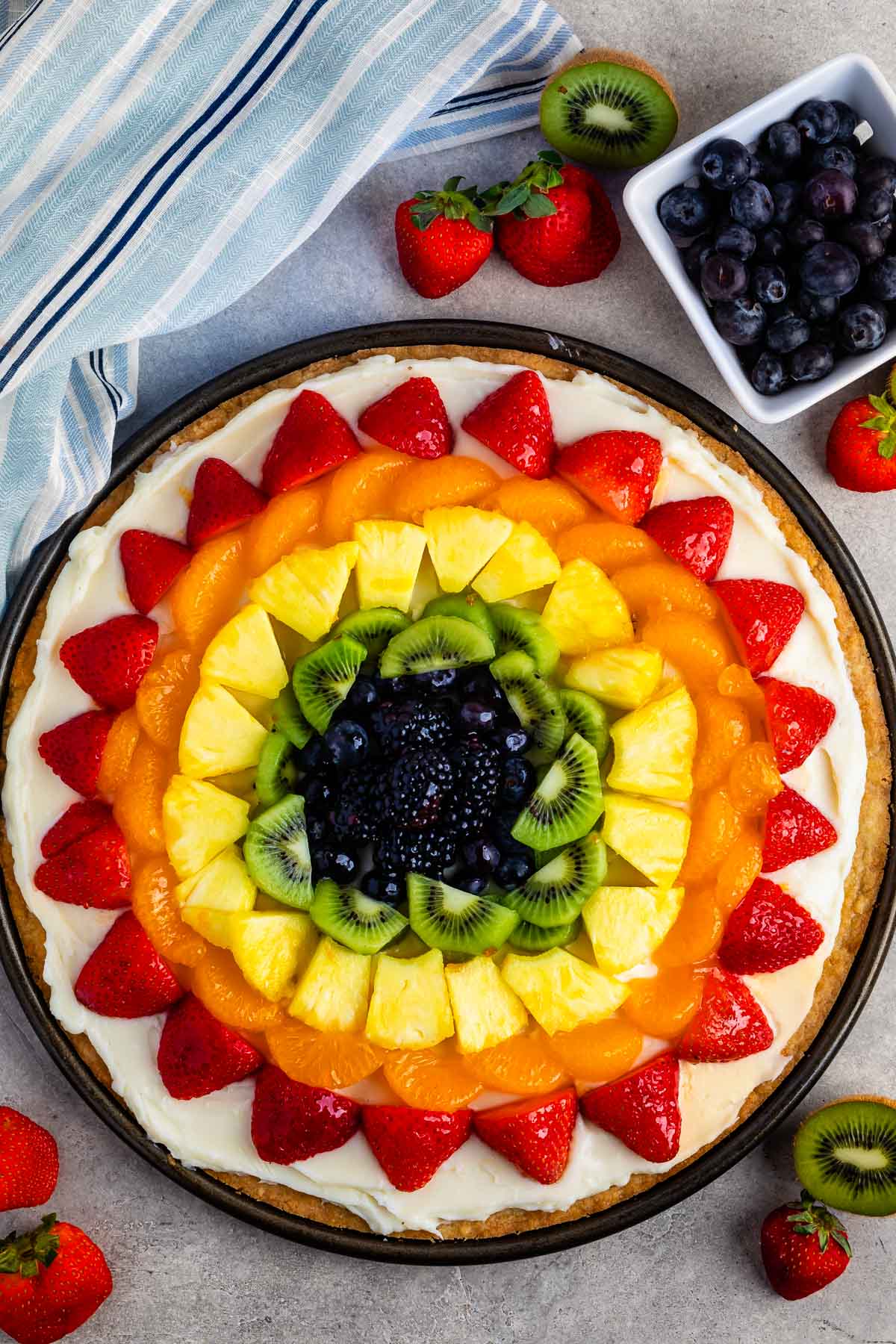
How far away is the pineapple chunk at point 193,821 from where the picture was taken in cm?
313

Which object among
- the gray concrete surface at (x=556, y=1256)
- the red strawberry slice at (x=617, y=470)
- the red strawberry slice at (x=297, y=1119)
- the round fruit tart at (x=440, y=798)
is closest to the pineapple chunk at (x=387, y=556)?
the round fruit tart at (x=440, y=798)

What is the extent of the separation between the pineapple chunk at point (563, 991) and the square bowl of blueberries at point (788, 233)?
1593 millimetres

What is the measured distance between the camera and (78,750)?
3.25 metres

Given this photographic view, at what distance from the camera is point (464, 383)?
3.42 meters

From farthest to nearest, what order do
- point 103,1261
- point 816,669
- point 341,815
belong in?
1. point 103,1261
2. point 816,669
3. point 341,815

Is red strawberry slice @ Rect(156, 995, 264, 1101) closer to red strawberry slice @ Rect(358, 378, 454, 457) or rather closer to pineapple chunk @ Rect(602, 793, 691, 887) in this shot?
pineapple chunk @ Rect(602, 793, 691, 887)

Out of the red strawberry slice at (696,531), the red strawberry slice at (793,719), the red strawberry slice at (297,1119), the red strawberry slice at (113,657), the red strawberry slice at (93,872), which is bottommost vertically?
the red strawberry slice at (297,1119)

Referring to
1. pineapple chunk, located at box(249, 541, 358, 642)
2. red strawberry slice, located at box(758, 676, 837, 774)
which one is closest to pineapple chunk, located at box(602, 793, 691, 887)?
red strawberry slice, located at box(758, 676, 837, 774)

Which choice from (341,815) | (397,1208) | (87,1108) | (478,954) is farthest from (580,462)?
(87,1108)

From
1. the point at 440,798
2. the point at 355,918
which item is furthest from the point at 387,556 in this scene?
the point at 355,918

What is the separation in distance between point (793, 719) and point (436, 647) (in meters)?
0.99

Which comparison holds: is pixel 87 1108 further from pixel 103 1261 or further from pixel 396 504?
pixel 396 504

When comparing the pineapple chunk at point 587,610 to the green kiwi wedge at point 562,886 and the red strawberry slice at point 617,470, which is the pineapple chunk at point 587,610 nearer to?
the red strawberry slice at point 617,470

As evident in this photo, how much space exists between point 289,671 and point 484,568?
0.61m
